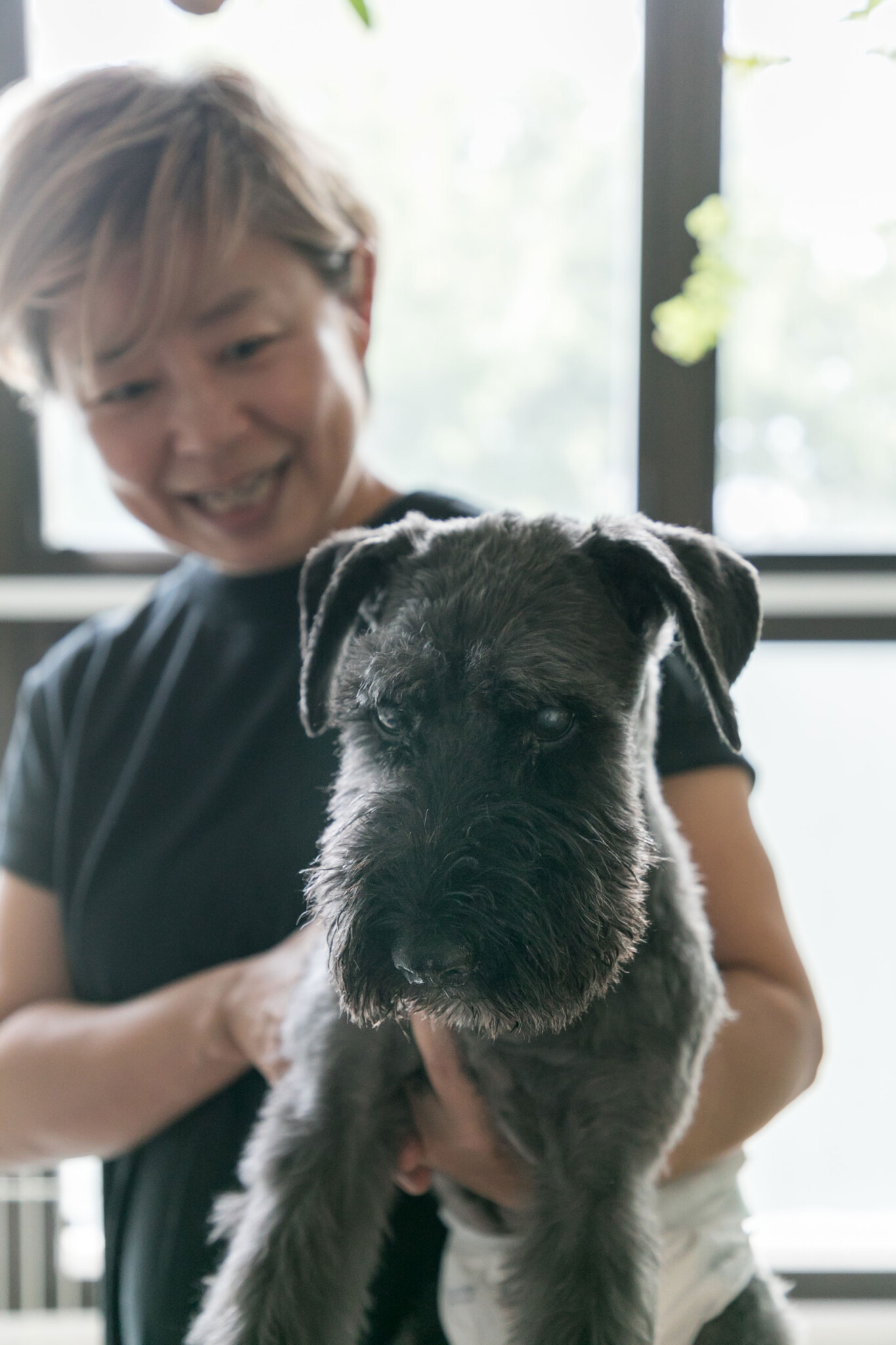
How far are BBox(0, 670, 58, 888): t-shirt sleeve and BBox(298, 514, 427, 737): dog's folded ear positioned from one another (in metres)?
0.73

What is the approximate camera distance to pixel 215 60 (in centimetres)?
119

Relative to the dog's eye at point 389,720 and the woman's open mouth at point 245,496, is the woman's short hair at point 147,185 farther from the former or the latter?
the dog's eye at point 389,720

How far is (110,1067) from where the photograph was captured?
1.18 m

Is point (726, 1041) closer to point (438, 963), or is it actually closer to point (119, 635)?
point (438, 963)

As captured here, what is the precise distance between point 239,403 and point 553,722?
627 millimetres

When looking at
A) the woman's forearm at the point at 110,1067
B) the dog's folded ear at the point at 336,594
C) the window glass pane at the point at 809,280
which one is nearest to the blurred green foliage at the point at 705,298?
the window glass pane at the point at 809,280

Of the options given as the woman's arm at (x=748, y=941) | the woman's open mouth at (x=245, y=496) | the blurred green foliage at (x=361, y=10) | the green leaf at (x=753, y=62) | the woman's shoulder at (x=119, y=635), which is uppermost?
the green leaf at (x=753, y=62)

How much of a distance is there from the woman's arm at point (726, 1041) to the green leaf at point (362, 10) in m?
0.68

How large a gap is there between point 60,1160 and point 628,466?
128 centimetres

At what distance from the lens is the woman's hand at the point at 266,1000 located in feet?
3.22

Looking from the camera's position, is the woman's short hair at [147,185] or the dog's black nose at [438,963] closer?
the dog's black nose at [438,963]

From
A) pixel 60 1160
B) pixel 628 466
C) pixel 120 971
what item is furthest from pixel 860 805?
pixel 60 1160

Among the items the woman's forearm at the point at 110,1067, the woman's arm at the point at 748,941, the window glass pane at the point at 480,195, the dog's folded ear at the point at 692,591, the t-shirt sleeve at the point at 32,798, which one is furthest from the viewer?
the t-shirt sleeve at the point at 32,798

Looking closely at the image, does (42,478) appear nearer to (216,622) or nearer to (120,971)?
(216,622)
